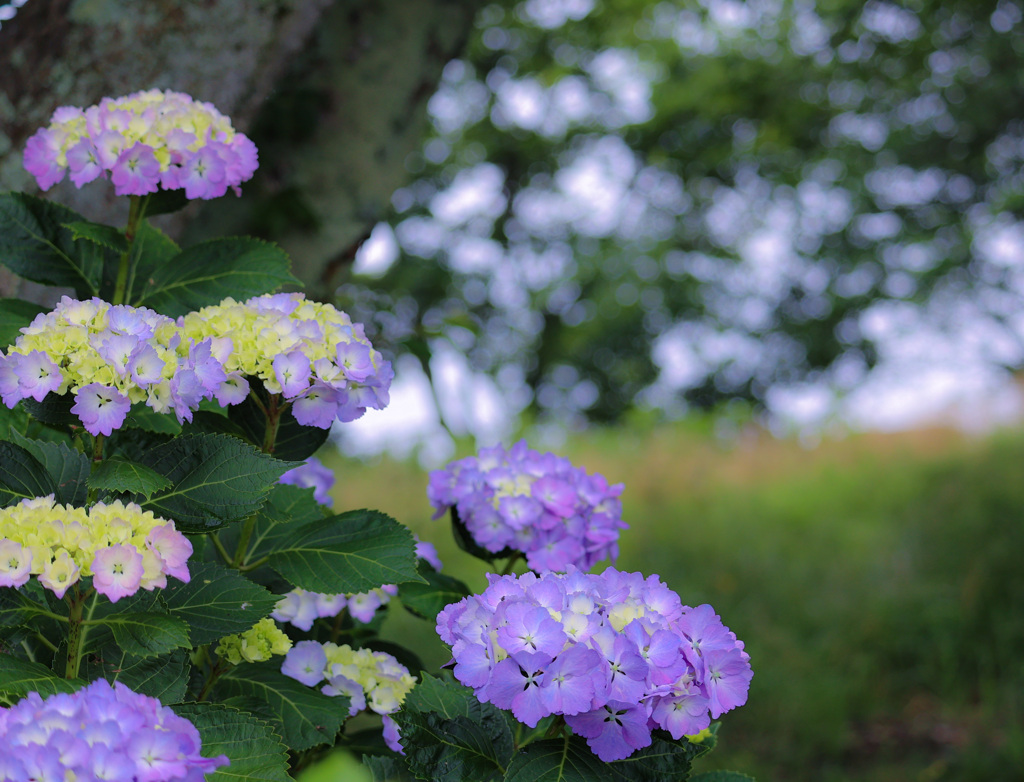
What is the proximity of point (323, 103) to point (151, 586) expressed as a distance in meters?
1.84

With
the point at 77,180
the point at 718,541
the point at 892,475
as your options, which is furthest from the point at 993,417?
the point at 77,180

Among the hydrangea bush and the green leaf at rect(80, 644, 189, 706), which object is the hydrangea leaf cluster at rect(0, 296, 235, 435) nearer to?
the hydrangea bush

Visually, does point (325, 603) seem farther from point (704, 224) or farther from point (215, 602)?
point (704, 224)

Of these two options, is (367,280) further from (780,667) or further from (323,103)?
(780,667)

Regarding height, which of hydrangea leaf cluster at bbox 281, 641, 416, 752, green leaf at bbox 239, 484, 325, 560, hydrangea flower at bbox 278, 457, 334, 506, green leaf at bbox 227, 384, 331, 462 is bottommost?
hydrangea flower at bbox 278, 457, 334, 506

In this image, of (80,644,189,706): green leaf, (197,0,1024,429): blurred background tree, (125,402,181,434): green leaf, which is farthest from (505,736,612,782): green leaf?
(197,0,1024,429): blurred background tree

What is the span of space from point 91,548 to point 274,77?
140 centimetres

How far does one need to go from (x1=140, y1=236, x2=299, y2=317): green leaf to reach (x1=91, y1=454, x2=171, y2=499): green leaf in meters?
0.35

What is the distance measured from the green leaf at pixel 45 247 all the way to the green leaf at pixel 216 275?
0.09 m

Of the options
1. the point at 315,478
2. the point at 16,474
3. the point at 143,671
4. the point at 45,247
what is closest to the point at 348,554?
the point at 143,671

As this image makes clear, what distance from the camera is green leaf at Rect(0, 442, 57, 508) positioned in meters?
0.81

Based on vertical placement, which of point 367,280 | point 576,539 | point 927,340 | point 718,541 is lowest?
point 927,340

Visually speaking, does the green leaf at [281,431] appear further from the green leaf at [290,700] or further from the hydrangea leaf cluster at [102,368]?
the green leaf at [290,700]

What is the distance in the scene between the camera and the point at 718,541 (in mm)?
5023
